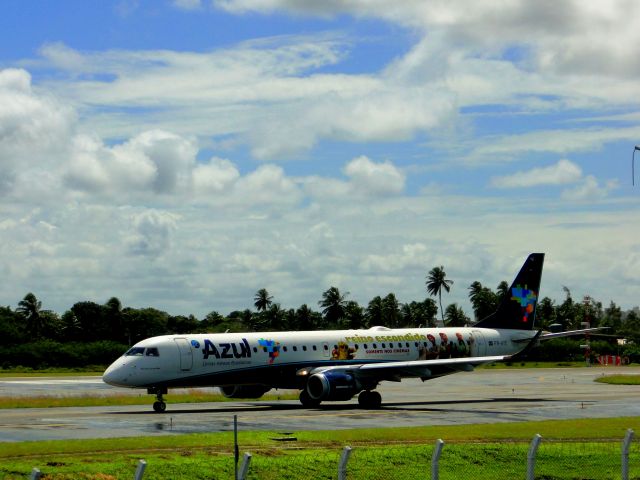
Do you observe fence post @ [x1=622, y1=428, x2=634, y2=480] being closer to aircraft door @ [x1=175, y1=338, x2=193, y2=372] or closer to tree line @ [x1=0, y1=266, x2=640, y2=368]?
aircraft door @ [x1=175, y1=338, x2=193, y2=372]

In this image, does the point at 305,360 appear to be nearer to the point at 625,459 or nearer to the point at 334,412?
the point at 334,412

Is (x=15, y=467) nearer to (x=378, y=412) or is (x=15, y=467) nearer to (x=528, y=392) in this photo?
(x=378, y=412)

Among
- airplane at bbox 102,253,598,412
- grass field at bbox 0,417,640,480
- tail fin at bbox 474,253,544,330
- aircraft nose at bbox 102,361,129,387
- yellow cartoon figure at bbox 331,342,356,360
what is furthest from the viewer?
tail fin at bbox 474,253,544,330

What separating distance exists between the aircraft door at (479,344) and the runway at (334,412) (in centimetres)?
252

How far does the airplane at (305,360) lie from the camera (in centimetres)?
5153

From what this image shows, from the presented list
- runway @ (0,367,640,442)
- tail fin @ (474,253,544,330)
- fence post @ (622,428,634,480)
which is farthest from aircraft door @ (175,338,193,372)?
fence post @ (622,428,634,480)

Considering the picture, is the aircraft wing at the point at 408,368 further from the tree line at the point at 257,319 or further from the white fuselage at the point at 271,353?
the tree line at the point at 257,319

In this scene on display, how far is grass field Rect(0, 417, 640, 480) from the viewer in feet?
90.5

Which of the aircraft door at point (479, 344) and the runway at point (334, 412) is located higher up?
the aircraft door at point (479, 344)

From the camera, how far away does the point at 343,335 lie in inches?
2320

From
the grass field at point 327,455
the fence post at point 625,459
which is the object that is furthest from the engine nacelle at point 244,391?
the fence post at point 625,459

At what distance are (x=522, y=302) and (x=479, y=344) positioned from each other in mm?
5173

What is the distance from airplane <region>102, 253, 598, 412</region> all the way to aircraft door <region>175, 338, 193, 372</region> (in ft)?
0.11

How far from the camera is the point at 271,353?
55188 mm
